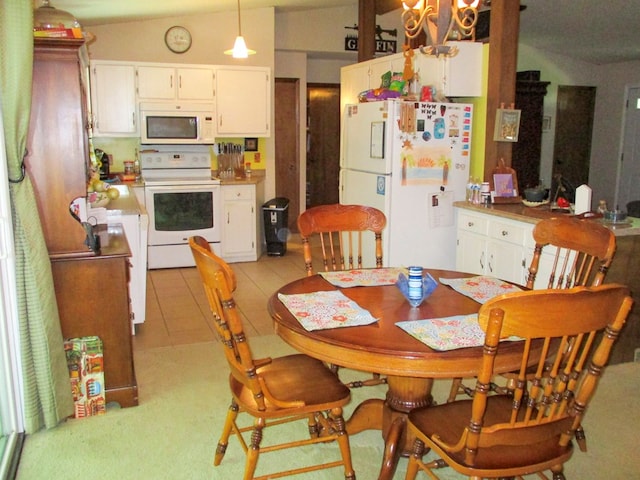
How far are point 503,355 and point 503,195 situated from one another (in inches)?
104

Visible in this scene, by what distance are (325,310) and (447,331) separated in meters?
0.44

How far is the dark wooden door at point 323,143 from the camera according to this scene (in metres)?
7.74

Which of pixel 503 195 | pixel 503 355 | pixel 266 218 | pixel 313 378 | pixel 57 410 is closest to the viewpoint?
pixel 503 355

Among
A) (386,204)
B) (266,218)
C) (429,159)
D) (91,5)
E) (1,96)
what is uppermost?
(91,5)

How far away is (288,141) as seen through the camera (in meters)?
7.39

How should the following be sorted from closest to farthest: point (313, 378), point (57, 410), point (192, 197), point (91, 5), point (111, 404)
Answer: point (313, 378) < point (57, 410) < point (111, 404) < point (91, 5) < point (192, 197)

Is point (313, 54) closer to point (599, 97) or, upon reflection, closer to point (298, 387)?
point (599, 97)

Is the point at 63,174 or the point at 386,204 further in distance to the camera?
the point at 386,204

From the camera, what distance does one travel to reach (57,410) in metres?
2.61

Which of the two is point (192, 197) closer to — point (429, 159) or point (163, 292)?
point (163, 292)

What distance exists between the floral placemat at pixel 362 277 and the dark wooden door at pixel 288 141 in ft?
16.0

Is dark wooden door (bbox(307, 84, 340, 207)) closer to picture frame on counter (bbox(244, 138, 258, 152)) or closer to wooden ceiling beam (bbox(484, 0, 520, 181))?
picture frame on counter (bbox(244, 138, 258, 152))

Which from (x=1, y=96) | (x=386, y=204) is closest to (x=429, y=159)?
(x=386, y=204)

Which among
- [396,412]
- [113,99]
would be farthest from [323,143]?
[396,412]
